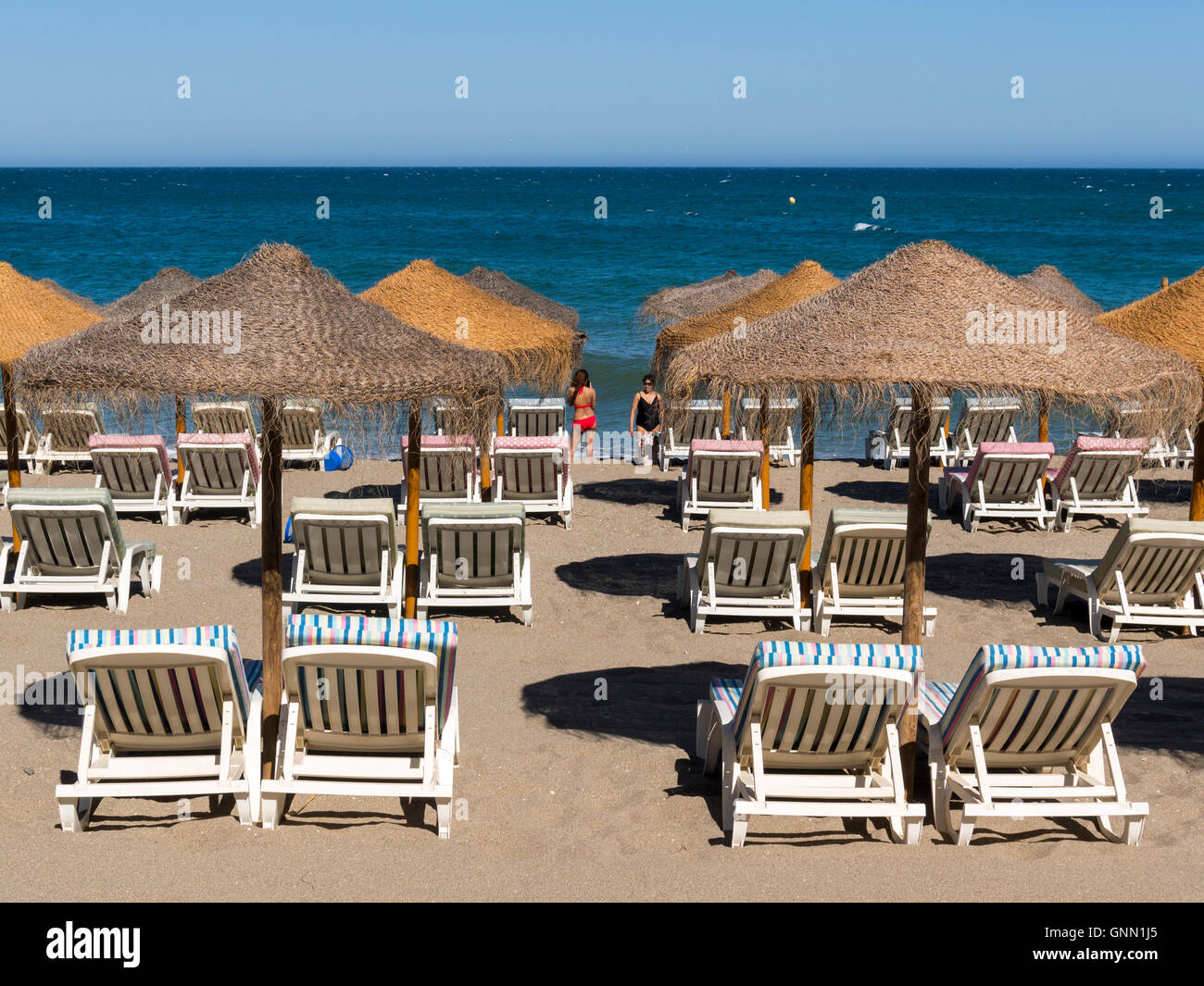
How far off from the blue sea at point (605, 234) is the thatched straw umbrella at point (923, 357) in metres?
11.5

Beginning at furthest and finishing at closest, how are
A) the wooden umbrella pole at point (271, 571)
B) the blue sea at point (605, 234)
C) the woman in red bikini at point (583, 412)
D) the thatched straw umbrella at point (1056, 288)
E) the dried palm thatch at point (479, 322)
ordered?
1. the blue sea at point (605, 234)
2. the woman in red bikini at point (583, 412)
3. the thatched straw umbrella at point (1056, 288)
4. the dried palm thatch at point (479, 322)
5. the wooden umbrella pole at point (271, 571)

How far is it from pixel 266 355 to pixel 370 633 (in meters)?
1.33

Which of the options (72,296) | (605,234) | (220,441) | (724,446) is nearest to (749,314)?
(724,446)

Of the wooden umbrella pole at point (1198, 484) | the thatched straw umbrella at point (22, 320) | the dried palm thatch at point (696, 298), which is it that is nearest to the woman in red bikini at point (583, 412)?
the dried palm thatch at point (696, 298)

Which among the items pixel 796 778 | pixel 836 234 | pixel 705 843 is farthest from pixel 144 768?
pixel 836 234

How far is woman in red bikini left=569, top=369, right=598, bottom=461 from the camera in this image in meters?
14.1

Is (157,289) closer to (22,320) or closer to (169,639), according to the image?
(22,320)

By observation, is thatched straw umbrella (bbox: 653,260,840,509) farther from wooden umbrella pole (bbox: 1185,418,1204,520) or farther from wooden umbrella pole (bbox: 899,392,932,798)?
wooden umbrella pole (bbox: 899,392,932,798)

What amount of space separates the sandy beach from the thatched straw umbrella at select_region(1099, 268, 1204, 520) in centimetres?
193

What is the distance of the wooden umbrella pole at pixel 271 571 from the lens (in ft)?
17.2

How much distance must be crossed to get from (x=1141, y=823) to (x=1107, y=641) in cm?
340

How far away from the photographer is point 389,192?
102625 millimetres

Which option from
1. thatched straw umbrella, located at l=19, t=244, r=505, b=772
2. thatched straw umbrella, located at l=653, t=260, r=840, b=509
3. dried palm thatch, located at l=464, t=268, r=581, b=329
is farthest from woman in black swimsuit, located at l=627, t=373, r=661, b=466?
thatched straw umbrella, located at l=19, t=244, r=505, b=772

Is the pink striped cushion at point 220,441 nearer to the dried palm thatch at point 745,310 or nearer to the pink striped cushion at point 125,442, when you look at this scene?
the pink striped cushion at point 125,442
